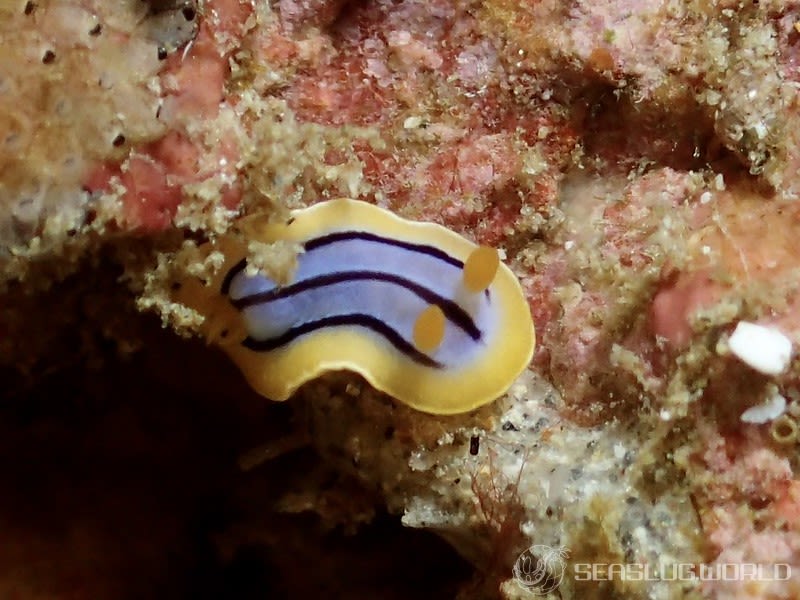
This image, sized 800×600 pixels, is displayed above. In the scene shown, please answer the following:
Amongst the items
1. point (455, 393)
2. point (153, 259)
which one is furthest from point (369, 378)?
point (153, 259)

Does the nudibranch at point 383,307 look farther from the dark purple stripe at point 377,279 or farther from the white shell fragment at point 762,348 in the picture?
the white shell fragment at point 762,348

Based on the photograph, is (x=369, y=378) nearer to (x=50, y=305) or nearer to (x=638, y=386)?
(x=638, y=386)

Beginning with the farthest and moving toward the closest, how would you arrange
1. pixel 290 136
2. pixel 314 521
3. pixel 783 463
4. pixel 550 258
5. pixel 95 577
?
pixel 314 521 < pixel 95 577 < pixel 550 258 < pixel 290 136 < pixel 783 463

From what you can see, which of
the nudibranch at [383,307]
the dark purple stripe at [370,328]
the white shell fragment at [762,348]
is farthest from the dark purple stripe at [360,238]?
the white shell fragment at [762,348]

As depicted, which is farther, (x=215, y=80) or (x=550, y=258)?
(x=550, y=258)

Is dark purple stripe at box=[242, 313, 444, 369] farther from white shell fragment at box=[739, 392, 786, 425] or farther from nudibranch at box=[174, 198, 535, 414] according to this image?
white shell fragment at box=[739, 392, 786, 425]
